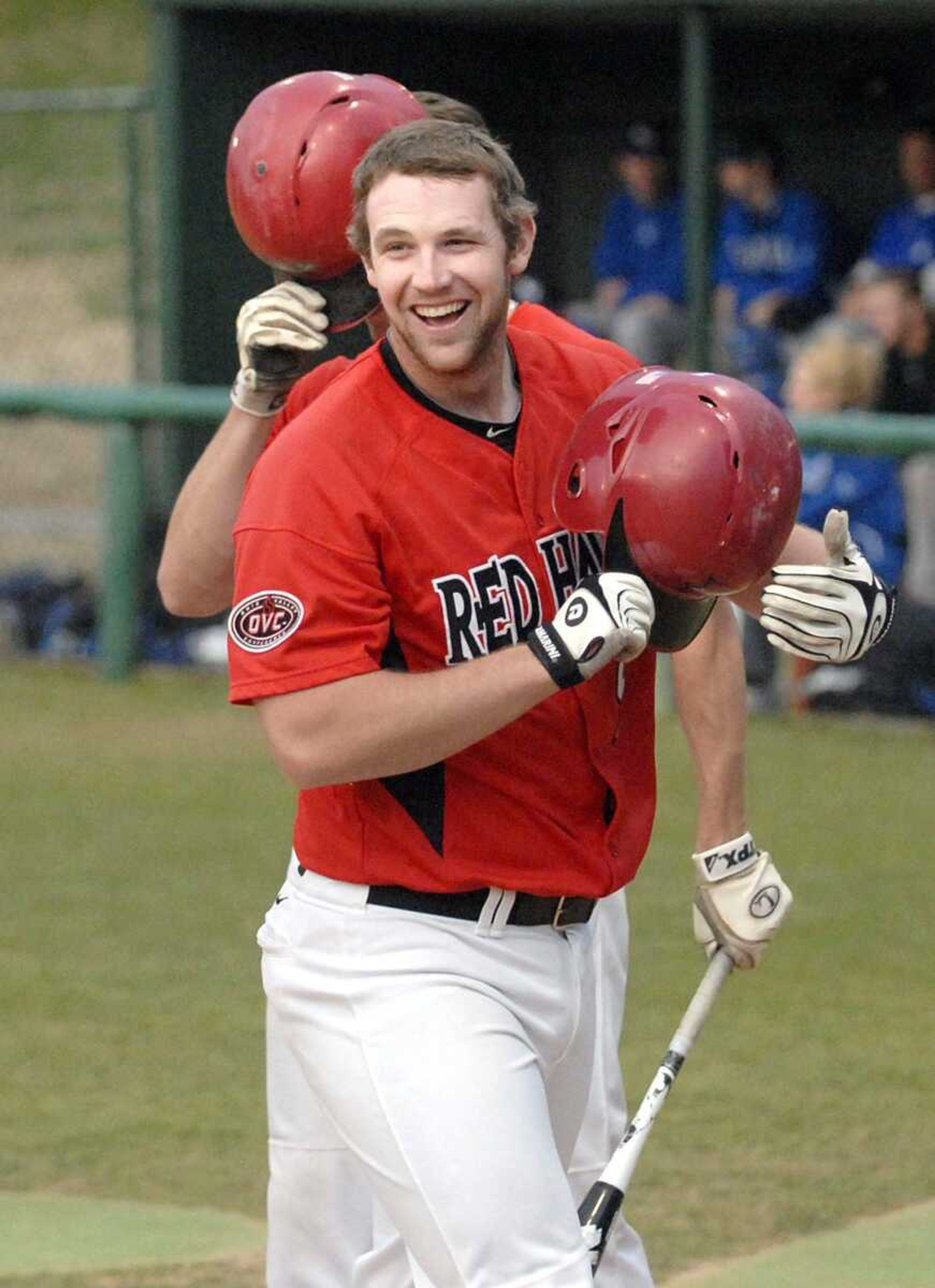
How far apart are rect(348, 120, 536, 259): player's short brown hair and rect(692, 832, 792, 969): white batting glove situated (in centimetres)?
105

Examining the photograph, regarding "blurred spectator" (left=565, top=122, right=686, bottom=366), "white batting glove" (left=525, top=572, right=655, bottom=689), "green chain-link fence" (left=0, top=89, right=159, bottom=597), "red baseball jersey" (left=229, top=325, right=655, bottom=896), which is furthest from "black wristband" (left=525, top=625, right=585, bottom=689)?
"blurred spectator" (left=565, top=122, right=686, bottom=366)

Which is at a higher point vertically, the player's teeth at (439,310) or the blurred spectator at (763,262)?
the player's teeth at (439,310)

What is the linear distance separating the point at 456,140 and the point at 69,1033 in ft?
11.1

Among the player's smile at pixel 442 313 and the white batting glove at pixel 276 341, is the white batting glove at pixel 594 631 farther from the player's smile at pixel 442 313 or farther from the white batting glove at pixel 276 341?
the white batting glove at pixel 276 341

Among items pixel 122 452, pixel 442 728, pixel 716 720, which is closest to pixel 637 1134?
pixel 716 720

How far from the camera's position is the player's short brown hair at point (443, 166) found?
3.39 metres

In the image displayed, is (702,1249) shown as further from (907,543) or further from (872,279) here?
(872,279)

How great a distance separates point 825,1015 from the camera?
632 centimetres

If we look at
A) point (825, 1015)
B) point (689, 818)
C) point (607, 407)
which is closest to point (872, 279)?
point (689, 818)

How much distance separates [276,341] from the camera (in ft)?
13.2

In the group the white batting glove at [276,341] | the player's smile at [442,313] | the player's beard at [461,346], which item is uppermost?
the player's smile at [442,313]

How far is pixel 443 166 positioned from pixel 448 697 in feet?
2.40

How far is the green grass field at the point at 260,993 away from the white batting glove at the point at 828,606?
1.61 meters

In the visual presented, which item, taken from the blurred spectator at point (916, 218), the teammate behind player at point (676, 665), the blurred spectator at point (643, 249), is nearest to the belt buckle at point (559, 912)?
the teammate behind player at point (676, 665)
